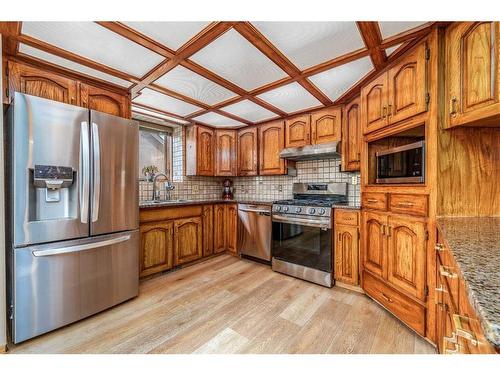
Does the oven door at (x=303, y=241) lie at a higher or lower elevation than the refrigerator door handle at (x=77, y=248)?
lower

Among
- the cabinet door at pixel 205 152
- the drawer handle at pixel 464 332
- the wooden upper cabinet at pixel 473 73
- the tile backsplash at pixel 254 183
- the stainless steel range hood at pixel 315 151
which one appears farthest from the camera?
the cabinet door at pixel 205 152

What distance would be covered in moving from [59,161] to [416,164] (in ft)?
8.55

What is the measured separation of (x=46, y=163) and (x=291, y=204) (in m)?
2.22

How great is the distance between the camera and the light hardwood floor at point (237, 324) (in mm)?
1414

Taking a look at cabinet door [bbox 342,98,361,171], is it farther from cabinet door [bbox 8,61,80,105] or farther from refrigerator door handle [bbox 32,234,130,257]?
cabinet door [bbox 8,61,80,105]

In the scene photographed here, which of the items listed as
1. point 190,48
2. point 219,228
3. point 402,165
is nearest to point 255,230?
point 219,228

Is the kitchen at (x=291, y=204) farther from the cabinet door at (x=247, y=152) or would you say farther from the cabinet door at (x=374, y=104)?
the cabinet door at (x=247, y=152)

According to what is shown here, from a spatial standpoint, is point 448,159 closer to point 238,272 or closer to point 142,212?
point 238,272

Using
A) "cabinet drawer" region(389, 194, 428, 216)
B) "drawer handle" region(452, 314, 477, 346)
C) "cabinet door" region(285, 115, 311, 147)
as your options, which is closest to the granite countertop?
"drawer handle" region(452, 314, 477, 346)

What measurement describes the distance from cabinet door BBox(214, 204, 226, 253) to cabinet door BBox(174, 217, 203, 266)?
281 millimetres

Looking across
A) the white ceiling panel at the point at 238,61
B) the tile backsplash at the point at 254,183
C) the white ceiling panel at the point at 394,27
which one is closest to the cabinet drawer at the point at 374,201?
the tile backsplash at the point at 254,183

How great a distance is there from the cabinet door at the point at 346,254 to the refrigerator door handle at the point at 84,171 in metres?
2.30

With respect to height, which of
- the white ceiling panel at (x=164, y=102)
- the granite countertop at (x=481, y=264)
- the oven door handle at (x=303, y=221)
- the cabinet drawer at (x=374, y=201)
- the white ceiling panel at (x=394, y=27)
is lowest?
the oven door handle at (x=303, y=221)

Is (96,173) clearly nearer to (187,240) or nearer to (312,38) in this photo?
(187,240)
